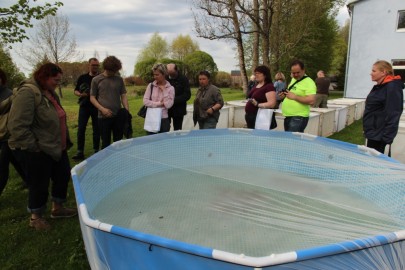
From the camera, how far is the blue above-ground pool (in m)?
1.38

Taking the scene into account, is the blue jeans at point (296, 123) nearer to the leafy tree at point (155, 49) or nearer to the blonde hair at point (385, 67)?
the blonde hair at point (385, 67)

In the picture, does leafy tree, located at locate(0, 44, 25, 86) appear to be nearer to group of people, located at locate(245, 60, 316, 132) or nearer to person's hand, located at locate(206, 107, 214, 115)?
person's hand, located at locate(206, 107, 214, 115)

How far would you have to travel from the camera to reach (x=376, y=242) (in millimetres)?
1390

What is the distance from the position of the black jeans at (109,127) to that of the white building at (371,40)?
13.3m

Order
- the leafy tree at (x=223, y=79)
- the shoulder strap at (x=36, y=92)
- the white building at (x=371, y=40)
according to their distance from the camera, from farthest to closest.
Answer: the leafy tree at (x=223, y=79), the white building at (x=371, y=40), the shoulder strap at (x=36, y=92)

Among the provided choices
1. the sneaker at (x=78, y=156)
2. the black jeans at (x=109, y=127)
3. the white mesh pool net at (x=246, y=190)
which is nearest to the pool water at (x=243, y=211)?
the white mesh pool net at (x=246, y=190)

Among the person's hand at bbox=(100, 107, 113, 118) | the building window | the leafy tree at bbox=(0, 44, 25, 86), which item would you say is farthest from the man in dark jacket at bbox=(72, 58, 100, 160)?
the building window

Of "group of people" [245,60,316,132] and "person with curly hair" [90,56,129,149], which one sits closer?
"group of people" [245,60,316,132]

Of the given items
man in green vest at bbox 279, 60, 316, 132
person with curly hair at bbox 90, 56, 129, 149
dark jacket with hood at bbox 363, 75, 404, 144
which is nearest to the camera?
dark jacket with hood at bbox 363, 75, 404, 144

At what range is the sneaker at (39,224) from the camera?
2.69 meters

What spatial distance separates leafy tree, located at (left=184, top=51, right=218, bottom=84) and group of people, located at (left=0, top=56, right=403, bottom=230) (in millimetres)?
20900

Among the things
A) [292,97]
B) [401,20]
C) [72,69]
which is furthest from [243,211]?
[72,69]

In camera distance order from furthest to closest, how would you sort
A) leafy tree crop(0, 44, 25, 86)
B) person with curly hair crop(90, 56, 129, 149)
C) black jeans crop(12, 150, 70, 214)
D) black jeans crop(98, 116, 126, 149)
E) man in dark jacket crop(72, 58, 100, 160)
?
leafy tree crop(0, 44, 25, 86), man in dark jacket crop(72, 58, 100, 160), black jeans crop(98, 116, 126, 149), person with curly hair crop(90, 56, 129, 149), black jeans crop(12, 150, 70, 214)

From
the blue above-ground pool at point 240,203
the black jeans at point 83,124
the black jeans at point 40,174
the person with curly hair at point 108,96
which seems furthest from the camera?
the black jeans at point 83,124
